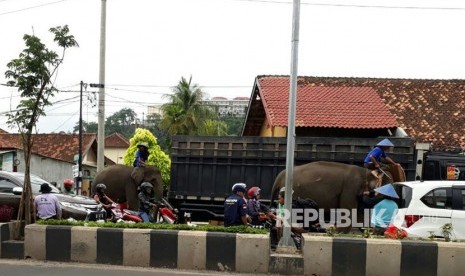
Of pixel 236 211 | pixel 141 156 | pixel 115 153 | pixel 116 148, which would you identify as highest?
pixel 141 156

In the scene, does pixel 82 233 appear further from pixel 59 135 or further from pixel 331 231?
pixel 59 135

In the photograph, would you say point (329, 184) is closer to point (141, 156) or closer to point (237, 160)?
point (237, 160)

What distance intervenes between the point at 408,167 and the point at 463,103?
1144 centimetres

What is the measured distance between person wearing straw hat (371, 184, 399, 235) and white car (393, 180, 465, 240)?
0.63 feet

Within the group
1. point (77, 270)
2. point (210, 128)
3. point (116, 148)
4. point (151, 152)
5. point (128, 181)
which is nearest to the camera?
point (77, 270)

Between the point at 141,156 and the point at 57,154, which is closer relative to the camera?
the point at 141,156

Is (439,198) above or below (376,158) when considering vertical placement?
below

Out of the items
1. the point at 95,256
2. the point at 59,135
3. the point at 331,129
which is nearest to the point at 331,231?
the point at 95,256

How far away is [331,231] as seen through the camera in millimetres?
8062

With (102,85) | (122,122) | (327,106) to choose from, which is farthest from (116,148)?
(327,106)

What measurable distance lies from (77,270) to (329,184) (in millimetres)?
5795

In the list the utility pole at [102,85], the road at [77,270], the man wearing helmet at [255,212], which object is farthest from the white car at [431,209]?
the utility pole at [102,85]

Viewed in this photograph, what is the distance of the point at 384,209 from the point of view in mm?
10008

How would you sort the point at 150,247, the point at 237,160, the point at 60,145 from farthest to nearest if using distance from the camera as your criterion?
the point at 60,145
the point at 237,160
the point at 150,247
